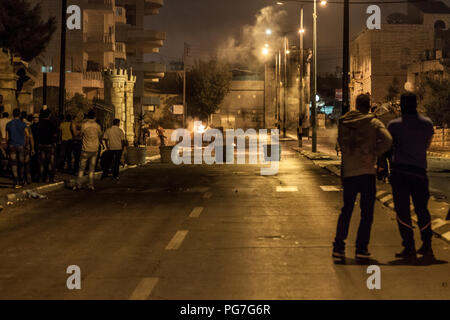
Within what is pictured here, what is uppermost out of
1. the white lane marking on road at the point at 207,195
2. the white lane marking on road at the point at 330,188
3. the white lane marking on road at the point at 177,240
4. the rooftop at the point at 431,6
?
the rooftop at the point at 431,6

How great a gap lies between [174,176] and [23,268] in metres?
16.6

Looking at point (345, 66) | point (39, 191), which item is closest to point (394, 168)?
point (39, 191)

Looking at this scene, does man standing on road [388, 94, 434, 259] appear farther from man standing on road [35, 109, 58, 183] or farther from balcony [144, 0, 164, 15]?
balcony [144, 0, 164, 15]

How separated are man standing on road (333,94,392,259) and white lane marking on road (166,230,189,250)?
226cm

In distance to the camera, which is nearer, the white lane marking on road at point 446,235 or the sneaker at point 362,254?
the sneaker at point 362,254

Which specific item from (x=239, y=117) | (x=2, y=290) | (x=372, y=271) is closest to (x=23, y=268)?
(x=2, y=290)

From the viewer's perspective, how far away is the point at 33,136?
70.1ft

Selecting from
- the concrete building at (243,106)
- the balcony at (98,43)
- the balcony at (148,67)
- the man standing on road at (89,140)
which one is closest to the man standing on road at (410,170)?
the man standing on road at (89,140)

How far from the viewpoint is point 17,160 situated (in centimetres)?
1934

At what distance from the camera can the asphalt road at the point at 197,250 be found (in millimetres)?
7699

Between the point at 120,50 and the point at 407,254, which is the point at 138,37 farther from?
the point at 407,254

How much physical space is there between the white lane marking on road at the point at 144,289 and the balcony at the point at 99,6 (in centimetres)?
6269

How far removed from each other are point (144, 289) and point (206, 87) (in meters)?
99.3

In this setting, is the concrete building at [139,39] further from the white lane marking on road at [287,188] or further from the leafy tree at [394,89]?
the white lane marking on road at [287,188]
